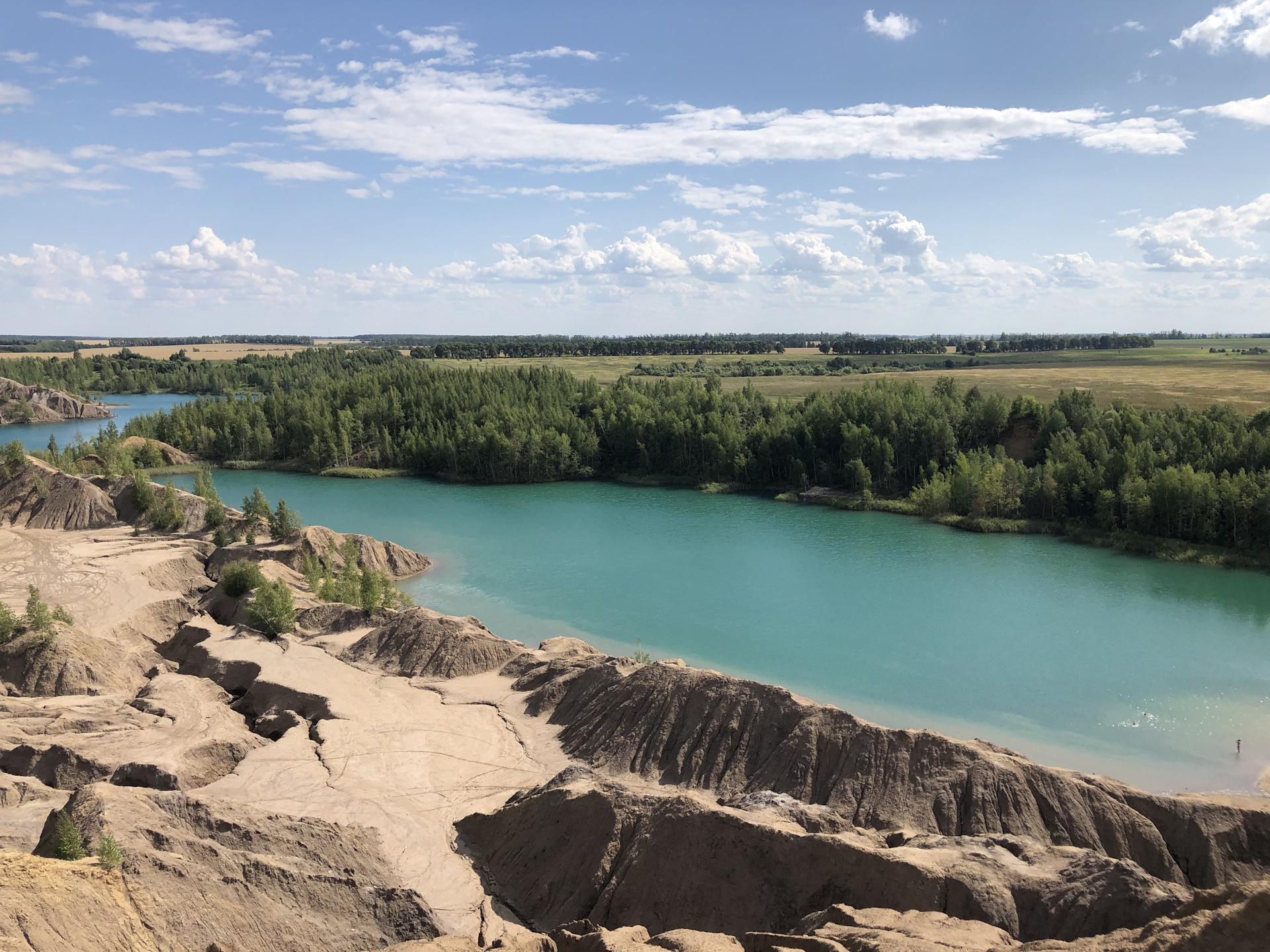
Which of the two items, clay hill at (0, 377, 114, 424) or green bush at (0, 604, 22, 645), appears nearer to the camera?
green bush at (0, 604, 22, 645)

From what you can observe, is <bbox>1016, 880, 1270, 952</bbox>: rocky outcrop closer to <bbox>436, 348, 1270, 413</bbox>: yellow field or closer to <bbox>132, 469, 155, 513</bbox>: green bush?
<bbox>132, 469, 155, 513</bbox>: green bush

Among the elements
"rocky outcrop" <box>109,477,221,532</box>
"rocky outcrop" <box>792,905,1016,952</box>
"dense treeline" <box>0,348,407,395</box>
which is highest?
"dense treeline" <box>0,348,407,395</box>

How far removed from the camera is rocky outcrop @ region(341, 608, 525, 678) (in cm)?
3225

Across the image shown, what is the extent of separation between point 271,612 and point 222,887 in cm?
2023

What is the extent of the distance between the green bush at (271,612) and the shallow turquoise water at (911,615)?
1075 cm

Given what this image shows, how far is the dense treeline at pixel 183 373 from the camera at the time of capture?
534 feet

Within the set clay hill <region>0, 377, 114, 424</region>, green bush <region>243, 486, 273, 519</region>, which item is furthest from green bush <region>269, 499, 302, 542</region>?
clay hill <region>0, 377, 114, 424</region>

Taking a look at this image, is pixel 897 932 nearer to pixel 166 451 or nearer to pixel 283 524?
pixel 283 524

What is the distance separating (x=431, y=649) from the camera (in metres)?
32.8

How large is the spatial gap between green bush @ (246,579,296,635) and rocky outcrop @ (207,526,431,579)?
9.95 metres

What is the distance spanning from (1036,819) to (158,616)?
3632 centimetres

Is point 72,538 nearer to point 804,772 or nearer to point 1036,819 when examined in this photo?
point 804,772

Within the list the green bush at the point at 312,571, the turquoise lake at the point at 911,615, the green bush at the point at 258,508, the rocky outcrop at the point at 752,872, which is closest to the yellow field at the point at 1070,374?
the turquoise lake at the point at 911,615

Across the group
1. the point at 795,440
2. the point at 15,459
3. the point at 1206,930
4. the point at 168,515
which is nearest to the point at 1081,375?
the point at 795,440
